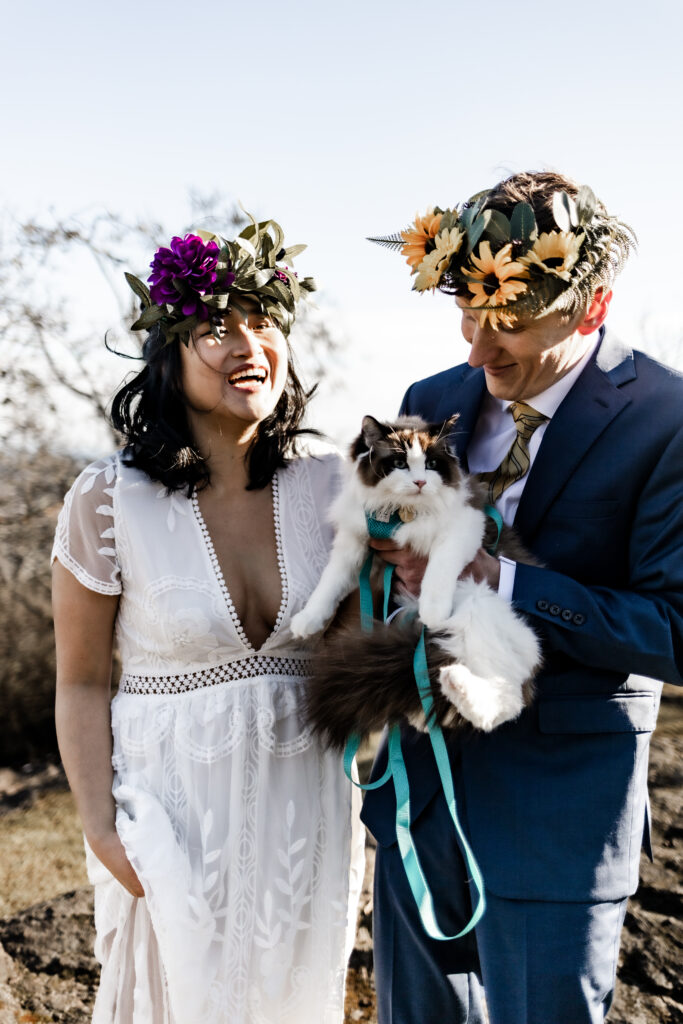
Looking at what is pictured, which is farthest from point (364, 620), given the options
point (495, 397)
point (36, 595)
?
point (36, 595)

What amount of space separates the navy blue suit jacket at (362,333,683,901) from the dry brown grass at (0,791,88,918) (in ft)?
10.2

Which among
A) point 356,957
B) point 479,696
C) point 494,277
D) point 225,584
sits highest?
point 494,277

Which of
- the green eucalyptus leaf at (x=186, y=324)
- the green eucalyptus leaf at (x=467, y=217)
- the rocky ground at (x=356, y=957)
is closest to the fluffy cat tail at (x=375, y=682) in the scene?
the green eucalyptus leaf at (x=186, y=324)

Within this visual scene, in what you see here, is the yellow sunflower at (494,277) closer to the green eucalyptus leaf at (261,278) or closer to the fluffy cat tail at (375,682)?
the green eucalyptus leaf at (261,278)

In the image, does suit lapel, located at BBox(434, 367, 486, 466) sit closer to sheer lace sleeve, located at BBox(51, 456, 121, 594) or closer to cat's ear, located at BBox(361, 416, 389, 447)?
cat's ear, located at BBox(361, 416, 389, 447)

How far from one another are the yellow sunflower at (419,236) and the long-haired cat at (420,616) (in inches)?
19.9

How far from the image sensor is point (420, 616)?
Result: 7.27 feet

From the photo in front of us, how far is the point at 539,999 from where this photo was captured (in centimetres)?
212

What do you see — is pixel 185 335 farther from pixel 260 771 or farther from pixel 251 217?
pixel 260 771

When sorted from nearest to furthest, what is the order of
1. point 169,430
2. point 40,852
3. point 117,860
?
point 117,860 → point 169,430 → point 40,852

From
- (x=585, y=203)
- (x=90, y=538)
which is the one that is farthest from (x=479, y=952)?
(x=585, y=203)

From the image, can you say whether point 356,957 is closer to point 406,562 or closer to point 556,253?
point 406,562

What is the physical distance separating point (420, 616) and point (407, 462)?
44 cm

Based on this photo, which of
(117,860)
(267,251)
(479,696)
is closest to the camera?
(479,696)
